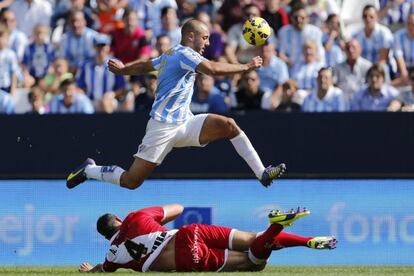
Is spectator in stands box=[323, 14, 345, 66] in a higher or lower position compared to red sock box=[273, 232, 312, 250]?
higher

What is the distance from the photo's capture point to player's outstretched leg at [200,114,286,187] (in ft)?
35.9

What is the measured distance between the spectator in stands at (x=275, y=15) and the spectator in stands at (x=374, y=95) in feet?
7.62

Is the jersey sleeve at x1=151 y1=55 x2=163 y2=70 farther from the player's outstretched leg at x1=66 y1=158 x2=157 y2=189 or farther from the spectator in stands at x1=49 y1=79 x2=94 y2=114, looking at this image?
the spectator in stands at x1=49 y1=79 x2=94 y2=114

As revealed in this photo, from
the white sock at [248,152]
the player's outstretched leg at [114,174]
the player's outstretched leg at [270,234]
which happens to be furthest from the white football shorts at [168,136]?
the player's outstretched leg at [270,234]

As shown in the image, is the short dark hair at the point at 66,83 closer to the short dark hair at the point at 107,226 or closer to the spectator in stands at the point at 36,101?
the spectator in stands at the point at 36,101

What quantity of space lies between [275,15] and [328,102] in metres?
2.54

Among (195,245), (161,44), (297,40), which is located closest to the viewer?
(195,245)

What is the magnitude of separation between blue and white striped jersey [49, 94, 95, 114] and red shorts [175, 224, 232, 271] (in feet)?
15.7

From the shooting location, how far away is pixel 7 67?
15789 mm

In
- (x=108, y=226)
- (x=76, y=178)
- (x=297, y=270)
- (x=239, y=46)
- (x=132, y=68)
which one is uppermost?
(x=132, y=68)

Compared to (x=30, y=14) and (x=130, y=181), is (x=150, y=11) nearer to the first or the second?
(x=30, y=14)

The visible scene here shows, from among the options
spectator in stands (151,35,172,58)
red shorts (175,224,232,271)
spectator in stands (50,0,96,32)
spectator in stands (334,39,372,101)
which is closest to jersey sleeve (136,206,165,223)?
red shorts (175,224,232,271)

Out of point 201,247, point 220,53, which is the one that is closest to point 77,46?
point 220,53

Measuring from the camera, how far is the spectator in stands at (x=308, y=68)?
50.1ft
